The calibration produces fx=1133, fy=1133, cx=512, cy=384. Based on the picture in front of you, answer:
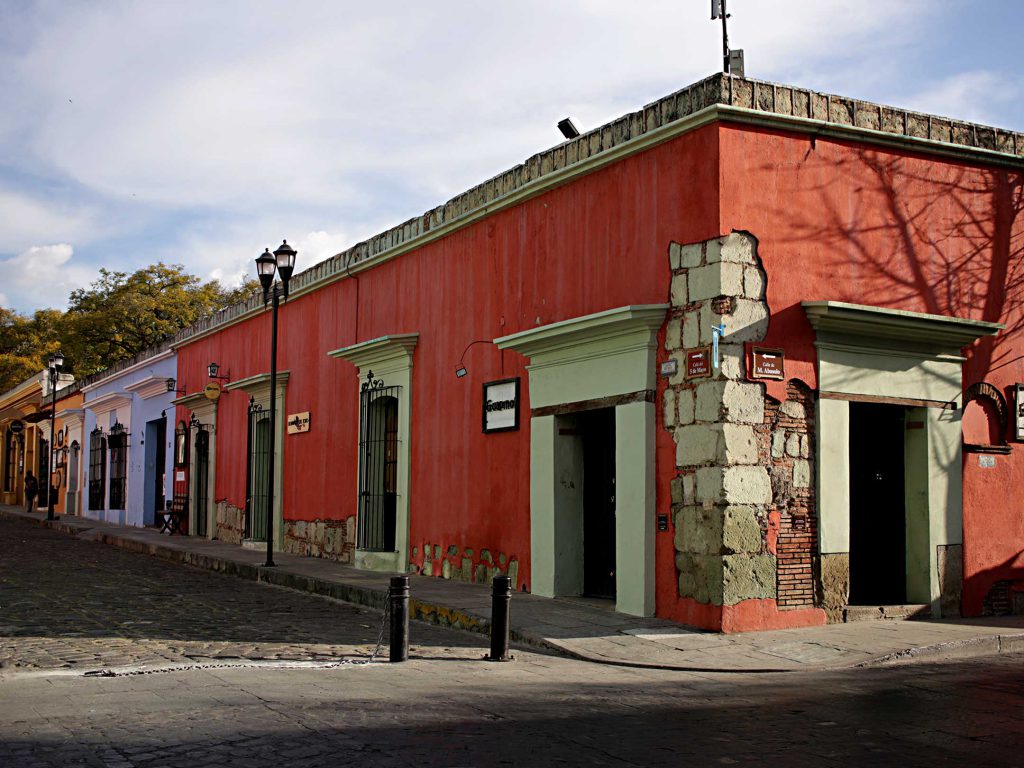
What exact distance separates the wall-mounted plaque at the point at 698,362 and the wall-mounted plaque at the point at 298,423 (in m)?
9.89

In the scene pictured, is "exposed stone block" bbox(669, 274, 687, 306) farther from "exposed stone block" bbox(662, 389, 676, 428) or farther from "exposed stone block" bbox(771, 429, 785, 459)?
"exposed stone block" bbox(771, 429, 785, 459)

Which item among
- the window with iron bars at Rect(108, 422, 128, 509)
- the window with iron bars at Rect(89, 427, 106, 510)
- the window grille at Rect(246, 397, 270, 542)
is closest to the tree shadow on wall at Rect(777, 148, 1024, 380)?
the window grille at Rect(246, 397, 270, 542)

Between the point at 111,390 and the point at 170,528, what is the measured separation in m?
8.51

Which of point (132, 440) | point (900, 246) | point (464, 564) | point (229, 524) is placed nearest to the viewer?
point (900, 246)

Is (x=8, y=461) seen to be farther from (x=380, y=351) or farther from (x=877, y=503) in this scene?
(x=877, y=503)

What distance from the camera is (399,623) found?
8789 mm

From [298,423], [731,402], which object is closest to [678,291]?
[731,402]

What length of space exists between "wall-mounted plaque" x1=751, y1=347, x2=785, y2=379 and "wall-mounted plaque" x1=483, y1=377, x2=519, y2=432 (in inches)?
141

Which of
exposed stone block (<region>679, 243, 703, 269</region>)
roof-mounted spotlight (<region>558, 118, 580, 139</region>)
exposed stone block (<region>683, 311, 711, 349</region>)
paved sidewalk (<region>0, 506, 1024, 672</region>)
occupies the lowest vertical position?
paved sidewalk (<region>0, 506, 1024, 672</region>)

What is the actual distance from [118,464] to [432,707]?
2592 cm

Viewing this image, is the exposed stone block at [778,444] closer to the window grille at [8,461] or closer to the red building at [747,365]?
the red building at [747,365]

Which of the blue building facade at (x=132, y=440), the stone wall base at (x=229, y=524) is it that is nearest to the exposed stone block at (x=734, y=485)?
the stone wall base at (x=229, y=524)

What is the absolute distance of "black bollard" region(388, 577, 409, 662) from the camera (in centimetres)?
877

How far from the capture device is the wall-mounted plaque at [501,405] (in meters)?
13.1
